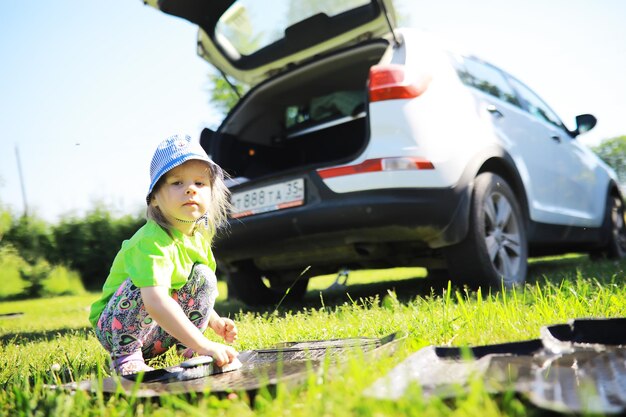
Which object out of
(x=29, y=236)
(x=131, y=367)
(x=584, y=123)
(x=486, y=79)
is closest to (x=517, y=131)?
(x=486, y=79)

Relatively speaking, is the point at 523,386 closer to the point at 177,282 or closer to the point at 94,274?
the point at 177,282

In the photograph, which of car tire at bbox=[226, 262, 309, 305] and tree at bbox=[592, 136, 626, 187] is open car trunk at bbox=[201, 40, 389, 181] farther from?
tree at bbox=[592, 136, 626, 187]

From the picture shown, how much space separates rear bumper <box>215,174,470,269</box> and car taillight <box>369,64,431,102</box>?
0.53 meters

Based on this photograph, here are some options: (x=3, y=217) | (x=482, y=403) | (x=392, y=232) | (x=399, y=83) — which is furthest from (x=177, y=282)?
(x=3, y=217)

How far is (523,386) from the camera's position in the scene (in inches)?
42.8

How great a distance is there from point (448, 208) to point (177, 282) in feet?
5.35

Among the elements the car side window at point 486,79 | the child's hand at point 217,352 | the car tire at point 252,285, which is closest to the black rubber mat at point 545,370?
the child's hand at point 217,352

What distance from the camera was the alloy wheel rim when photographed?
330cm

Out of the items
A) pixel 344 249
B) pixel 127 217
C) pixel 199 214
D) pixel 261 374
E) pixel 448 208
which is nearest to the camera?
pixel 261 374

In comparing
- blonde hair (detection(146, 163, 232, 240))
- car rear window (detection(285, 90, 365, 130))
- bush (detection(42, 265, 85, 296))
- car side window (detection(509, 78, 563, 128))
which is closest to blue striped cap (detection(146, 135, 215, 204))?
blonde hair (detection(146, 163, 232, 240))

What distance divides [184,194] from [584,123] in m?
4.26

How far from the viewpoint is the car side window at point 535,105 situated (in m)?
4.37

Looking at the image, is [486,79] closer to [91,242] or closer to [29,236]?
[91,242]

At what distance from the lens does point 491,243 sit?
10.7ft
